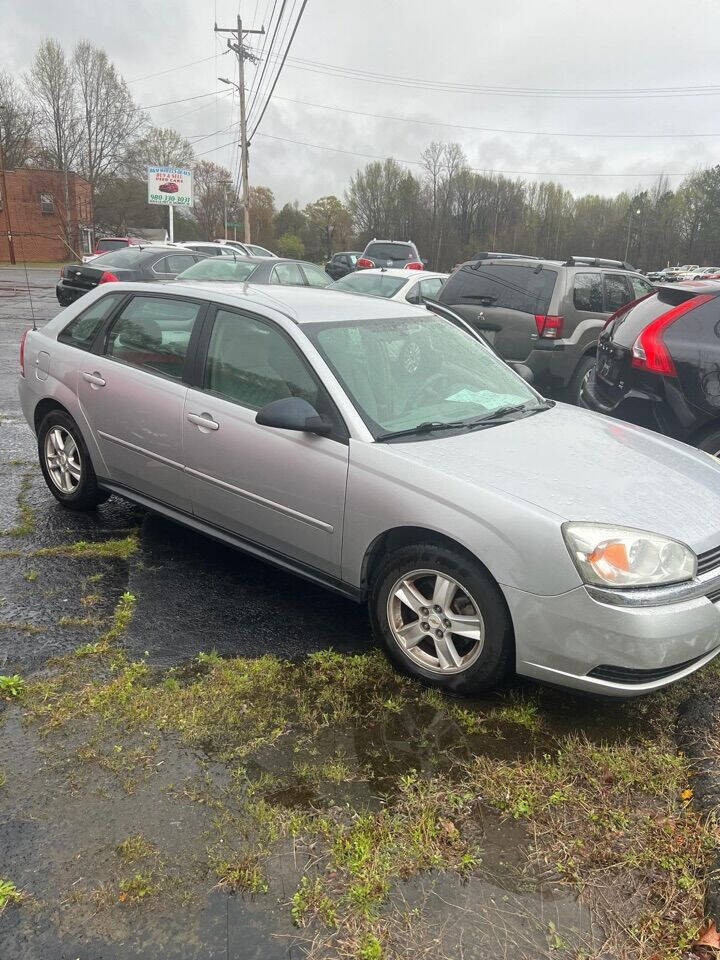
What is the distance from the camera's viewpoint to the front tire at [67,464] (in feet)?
16.0

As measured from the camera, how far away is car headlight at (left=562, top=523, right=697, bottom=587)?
280cm

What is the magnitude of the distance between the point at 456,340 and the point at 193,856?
10.3 ft

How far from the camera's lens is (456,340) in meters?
4.46

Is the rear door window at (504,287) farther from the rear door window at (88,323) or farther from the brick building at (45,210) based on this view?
the brick building at (45,210)

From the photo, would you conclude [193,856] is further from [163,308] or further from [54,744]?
[163,308]

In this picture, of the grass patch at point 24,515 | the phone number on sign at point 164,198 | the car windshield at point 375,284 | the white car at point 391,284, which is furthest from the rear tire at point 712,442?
the phone number on sign at point 164,198

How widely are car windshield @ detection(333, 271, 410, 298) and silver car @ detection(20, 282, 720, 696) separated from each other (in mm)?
7070

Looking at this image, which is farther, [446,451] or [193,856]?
[446,451]

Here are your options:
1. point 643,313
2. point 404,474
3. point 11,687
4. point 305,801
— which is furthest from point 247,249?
point 305,801

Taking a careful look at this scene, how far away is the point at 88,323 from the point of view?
4887mm

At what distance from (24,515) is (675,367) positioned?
4705mm

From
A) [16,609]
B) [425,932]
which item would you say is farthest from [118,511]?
[425,932]

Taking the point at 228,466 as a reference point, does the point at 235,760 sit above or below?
below

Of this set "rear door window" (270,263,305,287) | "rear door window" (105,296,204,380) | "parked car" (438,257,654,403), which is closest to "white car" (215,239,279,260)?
"rear door window" (270,263,305,287)
